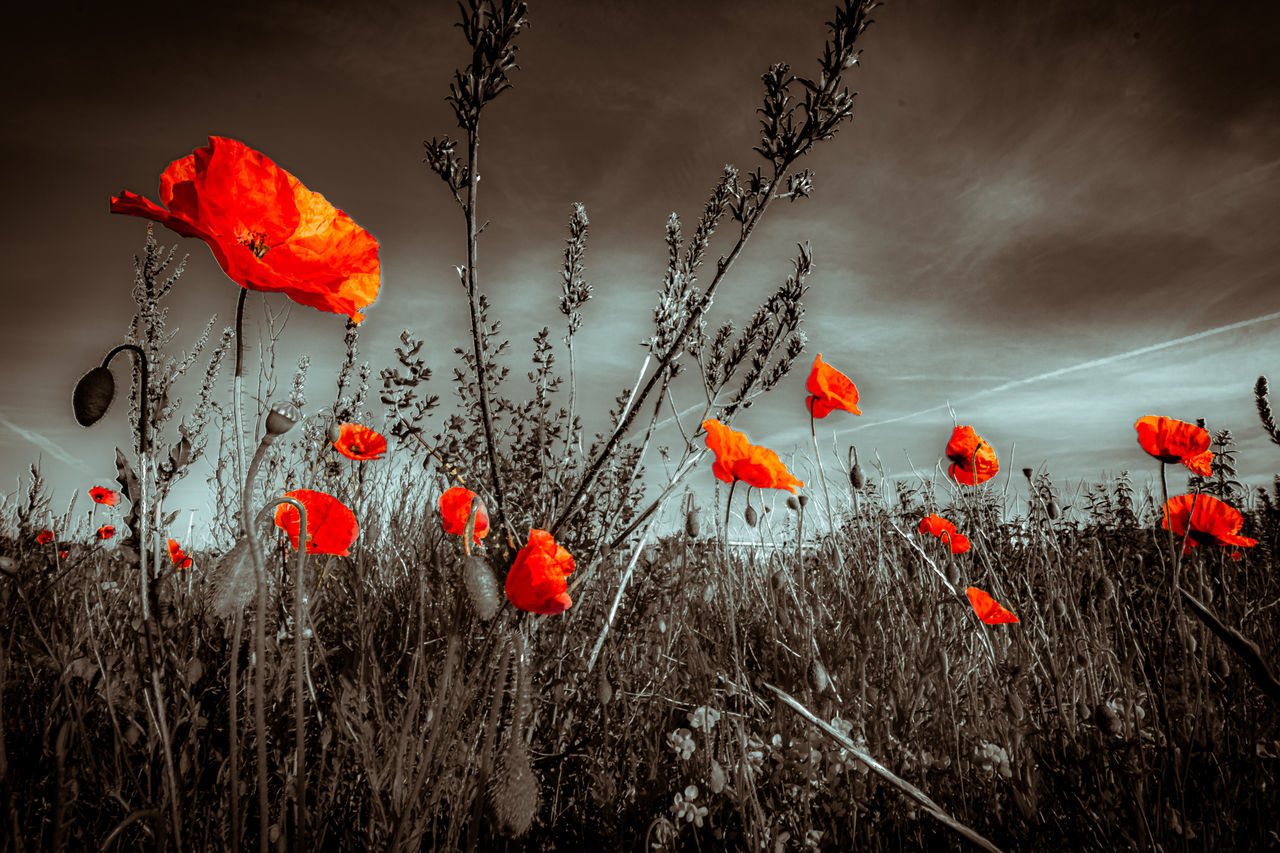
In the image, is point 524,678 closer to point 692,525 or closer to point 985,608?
point 692,525

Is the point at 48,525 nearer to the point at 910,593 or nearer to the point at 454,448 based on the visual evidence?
the point at 454,448

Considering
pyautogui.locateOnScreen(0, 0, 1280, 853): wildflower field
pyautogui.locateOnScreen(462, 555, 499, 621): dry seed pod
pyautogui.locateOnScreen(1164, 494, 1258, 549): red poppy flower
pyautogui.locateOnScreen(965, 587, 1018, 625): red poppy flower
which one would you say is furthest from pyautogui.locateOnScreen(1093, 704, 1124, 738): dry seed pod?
pyautogui.locateOnScreen(1164, 494, 1258, 549): red poppy flower

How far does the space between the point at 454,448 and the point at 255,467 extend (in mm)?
1823

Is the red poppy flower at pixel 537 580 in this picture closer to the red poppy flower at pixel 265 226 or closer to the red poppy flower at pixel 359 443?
the red poppy flower at pixel 265 226

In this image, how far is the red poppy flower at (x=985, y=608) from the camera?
2281 mm

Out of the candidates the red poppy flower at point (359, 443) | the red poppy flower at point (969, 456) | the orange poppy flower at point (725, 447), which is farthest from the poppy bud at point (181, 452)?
the red poppy flower at point (969, 456)

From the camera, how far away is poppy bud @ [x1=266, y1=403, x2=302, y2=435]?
3.21 feet

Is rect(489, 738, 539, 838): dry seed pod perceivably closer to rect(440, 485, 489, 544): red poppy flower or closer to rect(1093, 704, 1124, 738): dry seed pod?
rect(440, 485, 489, 544): red poppy flower

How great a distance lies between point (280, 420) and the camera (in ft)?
3.26

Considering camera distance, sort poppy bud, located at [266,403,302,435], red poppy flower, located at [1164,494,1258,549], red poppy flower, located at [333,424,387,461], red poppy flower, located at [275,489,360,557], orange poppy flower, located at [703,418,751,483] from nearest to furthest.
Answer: poppy bud, located at [266,403,302,435] → red poppy flower, located at [275,489,360,557] → orange poppy flower, located at [703,418,751,483] → red poppy flower, located at [333,424,387,461] → red poppy flower, located at [1164,494,1258,549]

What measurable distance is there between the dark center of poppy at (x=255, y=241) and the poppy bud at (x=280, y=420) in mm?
339

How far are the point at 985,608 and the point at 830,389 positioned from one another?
3.14ft

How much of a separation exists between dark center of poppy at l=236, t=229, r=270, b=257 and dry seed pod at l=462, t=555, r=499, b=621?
67cm

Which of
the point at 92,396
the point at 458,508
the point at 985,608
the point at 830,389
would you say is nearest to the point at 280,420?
the point at 92,396
